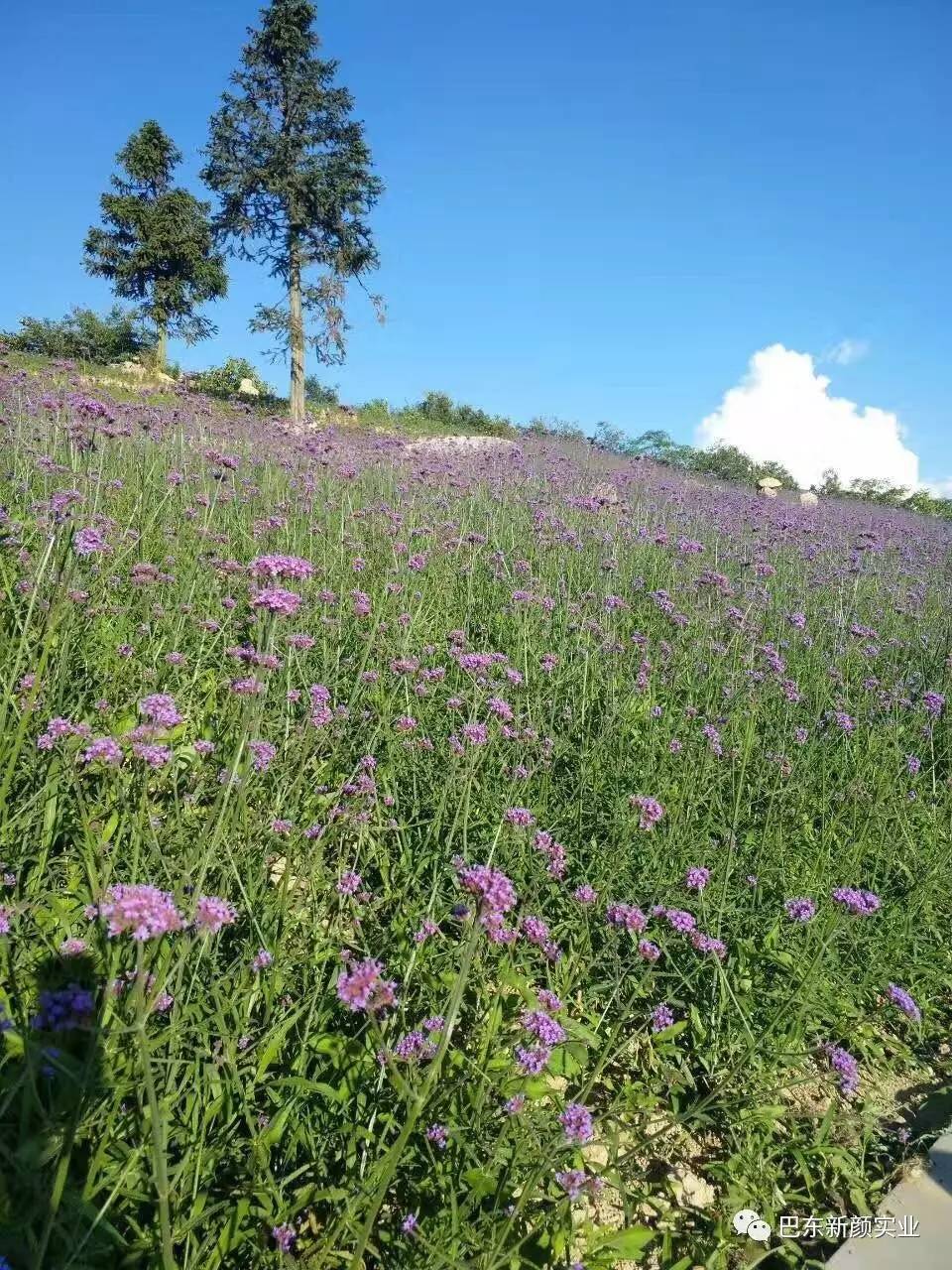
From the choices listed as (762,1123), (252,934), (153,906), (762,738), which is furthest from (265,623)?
(762,738)

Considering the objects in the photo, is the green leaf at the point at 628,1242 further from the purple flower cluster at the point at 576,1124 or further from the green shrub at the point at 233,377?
the green shrub at the point at 233,377

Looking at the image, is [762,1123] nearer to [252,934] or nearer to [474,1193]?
[474,1193]

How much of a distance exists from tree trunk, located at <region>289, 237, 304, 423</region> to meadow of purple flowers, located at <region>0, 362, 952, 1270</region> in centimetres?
1914

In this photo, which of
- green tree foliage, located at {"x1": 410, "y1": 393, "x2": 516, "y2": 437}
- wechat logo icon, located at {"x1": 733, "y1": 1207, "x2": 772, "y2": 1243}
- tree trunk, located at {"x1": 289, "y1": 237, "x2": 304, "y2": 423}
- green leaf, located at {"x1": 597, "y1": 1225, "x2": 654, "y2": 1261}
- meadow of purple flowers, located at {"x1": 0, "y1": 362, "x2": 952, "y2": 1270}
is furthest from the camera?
green tree foliage, located at {"x1": 410, "y1": 393, "x2": 516, "y2": 437}

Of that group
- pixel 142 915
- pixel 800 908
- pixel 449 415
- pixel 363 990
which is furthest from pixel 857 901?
pixel 449 415

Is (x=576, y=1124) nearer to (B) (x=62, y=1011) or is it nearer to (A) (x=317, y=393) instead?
(B) (x=62, y=1011)

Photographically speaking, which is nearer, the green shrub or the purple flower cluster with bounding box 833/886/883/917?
the purple flower cluster with bounding box 833/886/883/917

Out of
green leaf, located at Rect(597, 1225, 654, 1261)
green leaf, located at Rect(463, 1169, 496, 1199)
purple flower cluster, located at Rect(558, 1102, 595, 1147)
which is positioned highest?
purple flower cluster, located at Rect(558, 1102, 595, 1147)

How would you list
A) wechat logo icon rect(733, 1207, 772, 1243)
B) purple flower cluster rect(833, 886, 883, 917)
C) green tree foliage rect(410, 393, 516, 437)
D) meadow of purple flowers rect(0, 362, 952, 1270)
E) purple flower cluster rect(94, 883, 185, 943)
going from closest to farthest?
purple flower cluster rect(94, 883, 185, 943)
meadow of purple flowers rect(0, 362, 952, 1270)
wechat logo icon rect(733, 1207, 772, 1243)
purple flower cluster rect(833, 886, 883, 917)
green tree foliage rect(410, 393, 516, 437)

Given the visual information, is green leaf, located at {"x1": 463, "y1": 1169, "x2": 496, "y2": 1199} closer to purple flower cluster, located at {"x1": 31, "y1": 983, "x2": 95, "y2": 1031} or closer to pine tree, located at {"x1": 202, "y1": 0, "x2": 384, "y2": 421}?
purple flower cluster, located at {"x1": 31, "y1": 983, "x2": 95, "y2": 1031}

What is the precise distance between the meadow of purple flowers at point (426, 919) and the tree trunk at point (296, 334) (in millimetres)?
19135

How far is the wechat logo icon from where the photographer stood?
1790mm

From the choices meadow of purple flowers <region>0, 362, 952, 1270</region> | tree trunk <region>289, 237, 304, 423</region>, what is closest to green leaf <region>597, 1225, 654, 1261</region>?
meadow of purple flowers <region>0, 362, 952, 1270</region>

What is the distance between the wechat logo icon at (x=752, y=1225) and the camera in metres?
1.79
